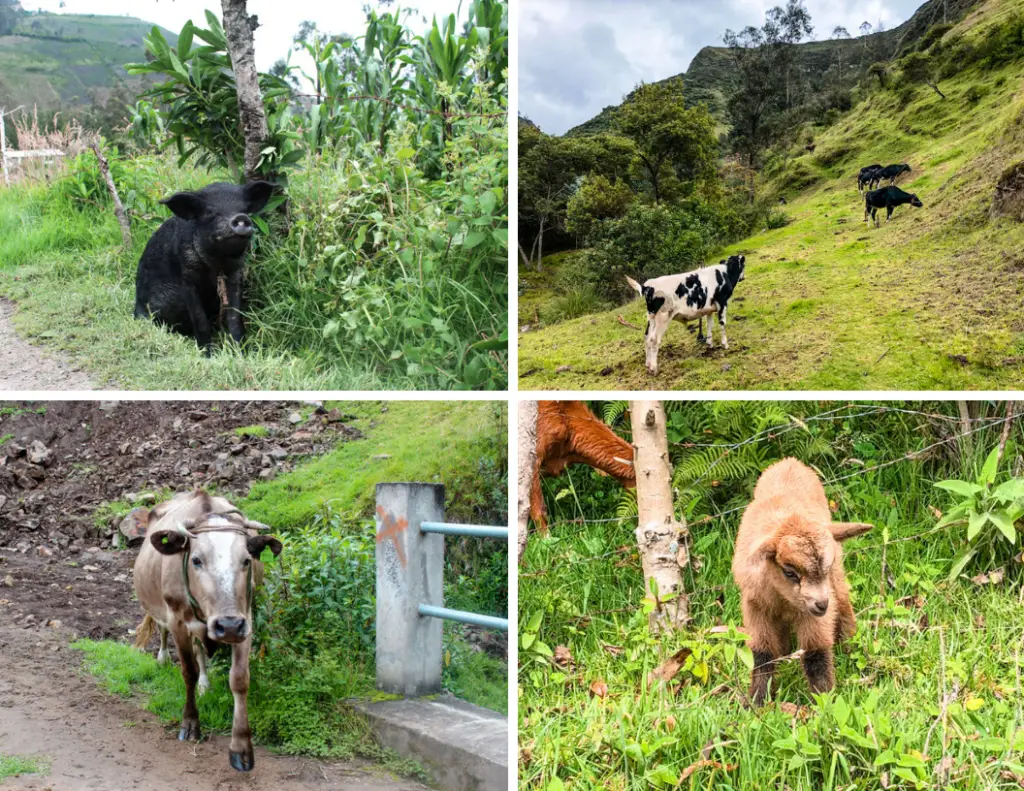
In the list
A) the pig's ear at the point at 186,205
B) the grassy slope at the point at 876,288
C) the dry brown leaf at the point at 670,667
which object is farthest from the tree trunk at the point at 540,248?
the dry brown leaf at the point at 670,667

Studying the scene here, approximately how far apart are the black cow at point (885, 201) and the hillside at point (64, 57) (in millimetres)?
3549

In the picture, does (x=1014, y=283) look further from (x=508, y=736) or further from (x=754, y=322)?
(x=508, y=736)

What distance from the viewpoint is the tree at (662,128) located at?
4.43 m

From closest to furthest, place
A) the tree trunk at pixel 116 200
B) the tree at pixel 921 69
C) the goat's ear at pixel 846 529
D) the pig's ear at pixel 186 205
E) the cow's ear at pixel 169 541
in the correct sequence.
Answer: the goat's ear at pixel 846 529
the cow's ear at pixel 169 541
the pig's ear at pixel 186 205
the tree trunk at pixel 116 200
the tree at pixel 921 69

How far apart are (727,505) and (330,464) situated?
2.22 meters

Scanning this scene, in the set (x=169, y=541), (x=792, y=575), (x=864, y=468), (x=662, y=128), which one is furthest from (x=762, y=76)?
(x=169, y=541)

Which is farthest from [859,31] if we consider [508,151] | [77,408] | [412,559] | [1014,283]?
[77,408]

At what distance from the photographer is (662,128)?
444 centimetres

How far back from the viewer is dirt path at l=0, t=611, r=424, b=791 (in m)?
3.18

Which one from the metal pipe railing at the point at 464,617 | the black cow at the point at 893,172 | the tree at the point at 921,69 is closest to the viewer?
the metal pipe railing at the point at 464,617

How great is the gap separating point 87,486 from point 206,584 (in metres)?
2.02

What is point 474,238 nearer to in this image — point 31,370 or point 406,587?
point 406,587

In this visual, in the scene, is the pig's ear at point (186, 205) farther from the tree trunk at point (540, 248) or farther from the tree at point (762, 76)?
the tree at point (762, 76)

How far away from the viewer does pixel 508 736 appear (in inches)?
125
